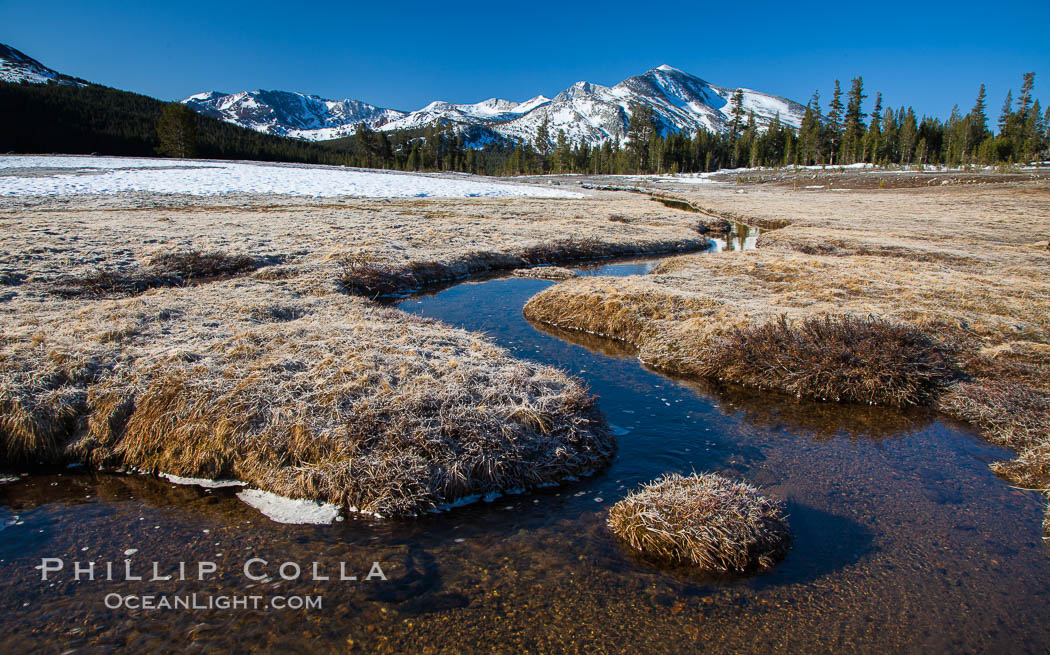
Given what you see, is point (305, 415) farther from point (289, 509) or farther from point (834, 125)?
point (834, 125)

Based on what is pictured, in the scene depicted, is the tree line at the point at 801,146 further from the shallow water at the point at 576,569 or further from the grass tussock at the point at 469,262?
the shallow water at the point at 576,569

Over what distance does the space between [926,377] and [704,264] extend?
51.1 ft

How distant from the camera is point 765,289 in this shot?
2148 centimetres

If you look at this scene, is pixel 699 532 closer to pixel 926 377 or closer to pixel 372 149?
pixel 926 377

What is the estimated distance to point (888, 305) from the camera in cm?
1736

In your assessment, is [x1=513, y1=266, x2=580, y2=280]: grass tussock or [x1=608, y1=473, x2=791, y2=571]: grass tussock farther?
[x1=513, y1=266, x2=580, y2=280]: grass tussock

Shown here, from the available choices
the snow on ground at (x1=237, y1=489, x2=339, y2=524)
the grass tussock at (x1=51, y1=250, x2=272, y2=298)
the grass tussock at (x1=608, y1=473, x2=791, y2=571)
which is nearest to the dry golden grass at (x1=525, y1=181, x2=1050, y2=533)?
the grass tussock at (x1=608, y1=473, x2=791, y2=571)

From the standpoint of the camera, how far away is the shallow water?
564 centimetres

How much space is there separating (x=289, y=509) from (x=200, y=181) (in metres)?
70.9

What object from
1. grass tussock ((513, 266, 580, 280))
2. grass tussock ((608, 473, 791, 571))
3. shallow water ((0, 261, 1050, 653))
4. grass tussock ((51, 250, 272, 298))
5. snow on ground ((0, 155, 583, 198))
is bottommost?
shallow water ((0, 261, 1050, 653))

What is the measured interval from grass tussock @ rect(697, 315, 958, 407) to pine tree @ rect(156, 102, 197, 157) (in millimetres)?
142596

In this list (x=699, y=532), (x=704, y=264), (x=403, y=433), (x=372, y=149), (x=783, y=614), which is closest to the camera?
(x=783, y=614)

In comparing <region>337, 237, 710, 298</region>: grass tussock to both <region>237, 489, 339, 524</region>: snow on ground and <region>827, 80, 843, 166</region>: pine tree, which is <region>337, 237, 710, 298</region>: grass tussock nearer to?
<region>237, 489, 339, 524</region>: snow on ground

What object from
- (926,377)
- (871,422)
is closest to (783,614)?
(871,422)
